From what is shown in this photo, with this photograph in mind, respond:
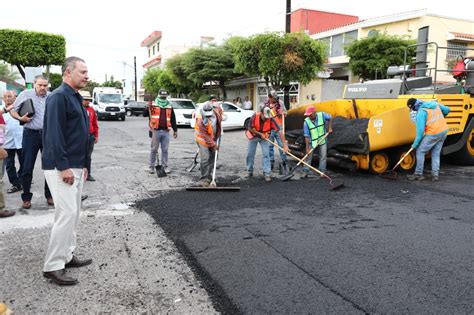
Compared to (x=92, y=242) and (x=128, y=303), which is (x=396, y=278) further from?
(x=92, y=242)

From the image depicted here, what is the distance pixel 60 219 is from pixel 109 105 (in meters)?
23.3

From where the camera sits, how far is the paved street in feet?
9.84

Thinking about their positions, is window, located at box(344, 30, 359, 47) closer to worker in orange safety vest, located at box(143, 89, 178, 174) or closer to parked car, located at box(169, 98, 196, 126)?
parked car, located at box(169, 98, 196, 126)

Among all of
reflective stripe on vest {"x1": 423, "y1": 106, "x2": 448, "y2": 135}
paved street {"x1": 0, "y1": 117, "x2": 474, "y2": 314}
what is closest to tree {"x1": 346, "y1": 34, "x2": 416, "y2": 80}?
reflective stripe on vest {"x1": 423, "y1": 106, "x2": 448, "y2": 135}

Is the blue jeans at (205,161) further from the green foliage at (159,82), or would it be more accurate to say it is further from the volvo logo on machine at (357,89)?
the green foliage at (159,82)

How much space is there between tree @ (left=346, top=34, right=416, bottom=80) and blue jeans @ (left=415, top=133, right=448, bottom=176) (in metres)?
12.2

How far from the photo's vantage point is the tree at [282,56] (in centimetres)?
1738

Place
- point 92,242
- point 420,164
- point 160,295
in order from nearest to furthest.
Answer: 1. point 160,295
2. point 92,242
3. point 420,164

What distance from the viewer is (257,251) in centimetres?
396

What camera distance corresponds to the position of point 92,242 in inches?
166

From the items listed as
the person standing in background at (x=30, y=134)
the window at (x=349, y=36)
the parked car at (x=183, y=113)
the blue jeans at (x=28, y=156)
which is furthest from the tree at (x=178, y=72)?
the blue jeans at (x=28, y=156)

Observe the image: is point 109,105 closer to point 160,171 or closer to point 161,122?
point 161,122

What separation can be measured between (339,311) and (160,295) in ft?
4.42

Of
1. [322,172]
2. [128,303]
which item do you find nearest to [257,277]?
[128,303]
